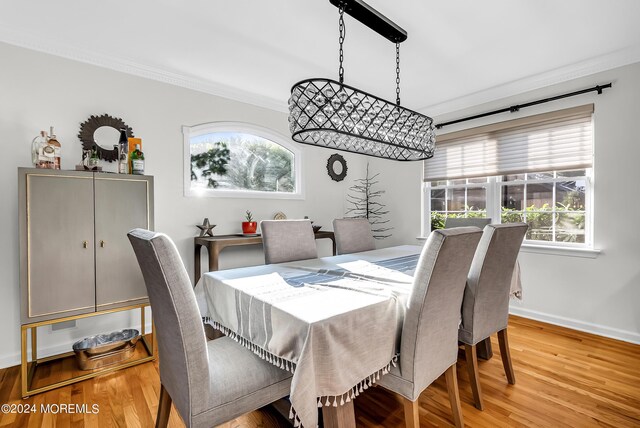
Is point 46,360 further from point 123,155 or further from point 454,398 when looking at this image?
point 454,398

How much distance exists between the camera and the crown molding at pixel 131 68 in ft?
7.71

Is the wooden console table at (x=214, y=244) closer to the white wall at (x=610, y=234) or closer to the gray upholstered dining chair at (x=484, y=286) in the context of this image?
the gray upholstered dining chair at (x=484, y=286)

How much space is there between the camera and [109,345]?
2314 millimetres

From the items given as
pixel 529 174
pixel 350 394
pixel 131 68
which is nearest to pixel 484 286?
pixel 350 394

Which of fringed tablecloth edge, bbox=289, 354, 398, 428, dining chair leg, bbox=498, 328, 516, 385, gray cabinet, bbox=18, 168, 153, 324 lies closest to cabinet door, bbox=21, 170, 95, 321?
gray cabinet, bbox=18, 168, 153, 324

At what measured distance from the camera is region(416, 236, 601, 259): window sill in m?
2.89

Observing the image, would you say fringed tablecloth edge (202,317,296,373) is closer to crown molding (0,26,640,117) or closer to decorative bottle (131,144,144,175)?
decorative bottle (131,144,144,175)

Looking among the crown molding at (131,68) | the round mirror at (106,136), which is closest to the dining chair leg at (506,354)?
the crown molding at (131,68)

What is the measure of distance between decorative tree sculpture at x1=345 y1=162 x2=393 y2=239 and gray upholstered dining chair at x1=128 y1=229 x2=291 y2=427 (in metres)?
3.47

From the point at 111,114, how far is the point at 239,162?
1277 mm

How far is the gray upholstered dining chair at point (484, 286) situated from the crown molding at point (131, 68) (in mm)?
2894

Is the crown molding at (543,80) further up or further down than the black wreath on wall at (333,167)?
further up

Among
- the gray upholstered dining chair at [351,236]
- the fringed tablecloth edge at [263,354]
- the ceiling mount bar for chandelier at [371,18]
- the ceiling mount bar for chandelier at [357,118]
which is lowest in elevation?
the fringed tablecloth edge at [263,354]

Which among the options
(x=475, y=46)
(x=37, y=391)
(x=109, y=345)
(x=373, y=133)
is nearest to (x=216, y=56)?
(x=373, y=133)
